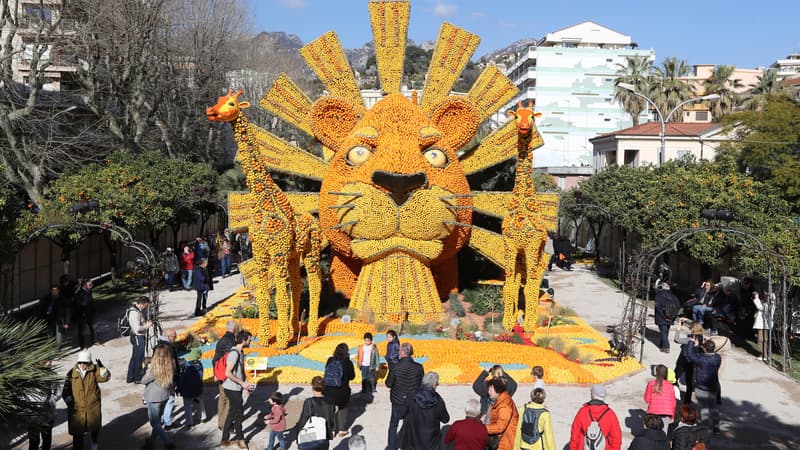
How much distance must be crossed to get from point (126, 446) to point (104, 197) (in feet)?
42.4

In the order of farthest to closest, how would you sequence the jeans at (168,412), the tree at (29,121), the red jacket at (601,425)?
the tree at (29,121) → the jeans at (168,412) → the red jacket at (601,425)

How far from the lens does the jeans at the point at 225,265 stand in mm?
25480

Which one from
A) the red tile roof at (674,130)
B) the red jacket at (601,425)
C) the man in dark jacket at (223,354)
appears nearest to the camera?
the red jacket at (601,425)

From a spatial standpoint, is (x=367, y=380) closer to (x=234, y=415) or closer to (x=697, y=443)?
(x=234, y=415)

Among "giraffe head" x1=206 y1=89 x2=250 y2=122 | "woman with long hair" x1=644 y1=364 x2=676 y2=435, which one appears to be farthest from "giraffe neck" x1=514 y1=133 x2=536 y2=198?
"woman with long hair" x1=644 y1=364 x2=676 y2=435

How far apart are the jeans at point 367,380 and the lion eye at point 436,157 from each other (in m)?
5.84

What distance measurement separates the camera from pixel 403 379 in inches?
323

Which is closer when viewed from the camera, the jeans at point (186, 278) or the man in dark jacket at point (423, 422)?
the man in dark jacket at point (423, 422)

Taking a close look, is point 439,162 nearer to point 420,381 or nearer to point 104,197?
point 420,381

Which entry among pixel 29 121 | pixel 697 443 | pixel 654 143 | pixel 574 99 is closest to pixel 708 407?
Answer: pixel 697 443

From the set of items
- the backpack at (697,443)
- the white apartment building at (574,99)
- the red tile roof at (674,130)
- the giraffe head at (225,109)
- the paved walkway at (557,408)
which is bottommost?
the paved walkway at (557,408)

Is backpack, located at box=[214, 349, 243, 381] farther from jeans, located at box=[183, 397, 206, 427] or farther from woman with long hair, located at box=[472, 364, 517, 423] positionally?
woman with long hair, located at box=[472, 364, 517, 423]

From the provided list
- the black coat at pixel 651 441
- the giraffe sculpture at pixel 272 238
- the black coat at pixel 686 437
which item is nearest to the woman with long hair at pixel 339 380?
the black coat at pixel 651 441

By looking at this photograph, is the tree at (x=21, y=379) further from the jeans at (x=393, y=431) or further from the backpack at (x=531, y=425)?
the backpack at (x=531, y=425)
